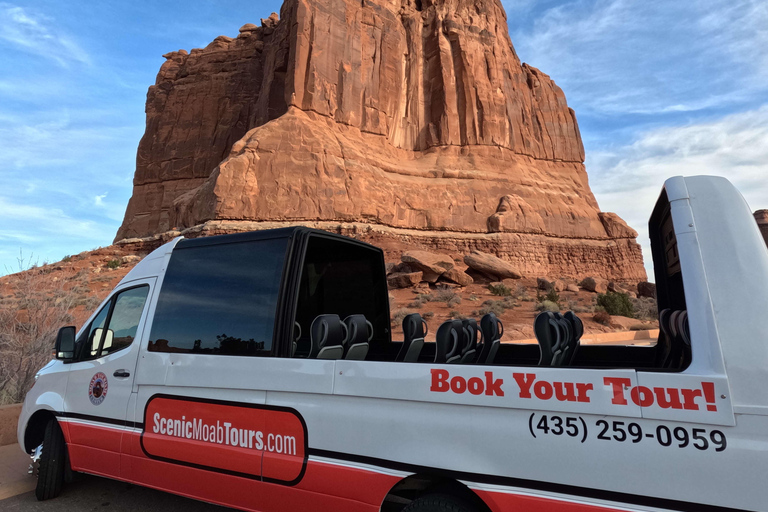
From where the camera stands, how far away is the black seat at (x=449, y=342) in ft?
10.3

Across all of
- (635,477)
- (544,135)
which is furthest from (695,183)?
(544,135)

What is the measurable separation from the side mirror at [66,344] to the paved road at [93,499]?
48.3 inches

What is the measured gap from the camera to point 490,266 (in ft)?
93.1

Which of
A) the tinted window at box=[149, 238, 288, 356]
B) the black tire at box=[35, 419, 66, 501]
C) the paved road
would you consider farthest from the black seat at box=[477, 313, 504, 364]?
the black tire at box=[35, 419, 66, 501]

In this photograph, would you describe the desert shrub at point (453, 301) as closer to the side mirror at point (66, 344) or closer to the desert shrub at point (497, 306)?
the desert shrub at point (497, 306)

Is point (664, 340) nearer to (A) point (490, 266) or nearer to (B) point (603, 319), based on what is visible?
(B) point (603, 319)

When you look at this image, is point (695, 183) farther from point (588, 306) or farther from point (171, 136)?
point (171, 136)

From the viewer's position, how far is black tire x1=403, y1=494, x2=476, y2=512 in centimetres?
231

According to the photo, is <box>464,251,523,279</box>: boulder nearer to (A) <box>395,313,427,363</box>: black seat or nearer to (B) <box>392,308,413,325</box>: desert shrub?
(B) <box>392,308,413,325</box>: desert shrub

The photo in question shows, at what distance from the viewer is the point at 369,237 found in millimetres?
33719

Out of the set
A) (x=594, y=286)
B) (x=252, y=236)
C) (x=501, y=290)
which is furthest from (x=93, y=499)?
(x=594, y=286)

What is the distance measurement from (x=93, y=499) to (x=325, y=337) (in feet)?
9.43

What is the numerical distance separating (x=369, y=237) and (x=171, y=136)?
32755 millimetres

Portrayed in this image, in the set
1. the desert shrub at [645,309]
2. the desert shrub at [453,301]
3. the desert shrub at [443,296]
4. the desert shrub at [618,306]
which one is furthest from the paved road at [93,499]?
the desert shrub at [645,309]
